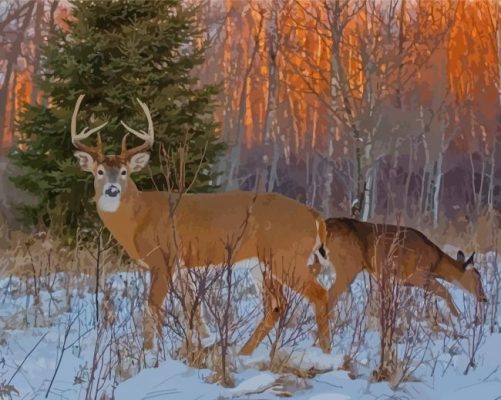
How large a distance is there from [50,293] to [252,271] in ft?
6.44

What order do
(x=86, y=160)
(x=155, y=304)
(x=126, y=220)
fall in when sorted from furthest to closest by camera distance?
1. (x=86, y=160)
2. (x=126, y=220)
3. (x=155, y=304)

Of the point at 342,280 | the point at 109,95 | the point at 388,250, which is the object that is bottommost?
the point at 342,280

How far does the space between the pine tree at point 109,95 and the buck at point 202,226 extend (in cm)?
253

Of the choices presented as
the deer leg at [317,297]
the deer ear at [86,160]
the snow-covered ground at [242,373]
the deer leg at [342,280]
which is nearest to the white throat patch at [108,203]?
the deer ear at [86,160]

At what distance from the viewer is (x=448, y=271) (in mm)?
7191

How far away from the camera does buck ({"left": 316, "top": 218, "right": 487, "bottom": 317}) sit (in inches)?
266

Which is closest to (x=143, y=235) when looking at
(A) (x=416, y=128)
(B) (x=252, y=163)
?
(A) (x=416, y=128)

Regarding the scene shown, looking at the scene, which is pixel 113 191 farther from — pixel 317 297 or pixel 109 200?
pixel 317 297

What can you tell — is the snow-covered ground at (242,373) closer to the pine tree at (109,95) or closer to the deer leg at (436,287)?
the deer leg at (436,287)

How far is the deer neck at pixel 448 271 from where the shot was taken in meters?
7.18

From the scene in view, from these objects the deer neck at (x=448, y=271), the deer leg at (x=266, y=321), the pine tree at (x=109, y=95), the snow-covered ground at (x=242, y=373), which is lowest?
the snow-covered ground at (x=242, y=373)

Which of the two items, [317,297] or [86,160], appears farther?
[86,160]

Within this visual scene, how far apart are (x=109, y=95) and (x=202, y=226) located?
3.58m

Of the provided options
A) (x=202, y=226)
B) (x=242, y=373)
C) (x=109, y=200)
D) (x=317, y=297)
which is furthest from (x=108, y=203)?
(x=242, y=373)
